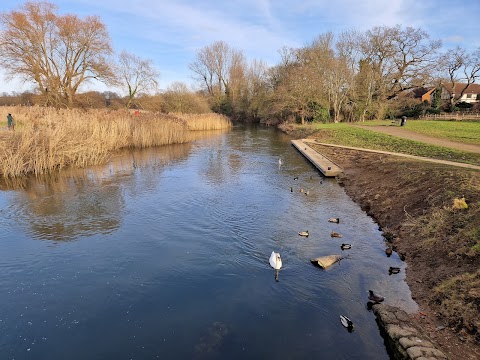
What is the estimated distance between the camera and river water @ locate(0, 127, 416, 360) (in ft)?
15.8

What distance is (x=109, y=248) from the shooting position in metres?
7.72

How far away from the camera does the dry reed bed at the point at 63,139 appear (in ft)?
47.1

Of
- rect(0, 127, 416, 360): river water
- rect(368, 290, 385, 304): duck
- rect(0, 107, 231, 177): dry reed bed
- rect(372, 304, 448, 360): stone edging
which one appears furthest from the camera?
rect(0, 107, 231, 177): dry reed bed

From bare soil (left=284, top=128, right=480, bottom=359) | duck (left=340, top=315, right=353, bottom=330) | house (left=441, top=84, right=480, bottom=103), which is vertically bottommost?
duck (left=340, top=315, right=353, bottom=330)

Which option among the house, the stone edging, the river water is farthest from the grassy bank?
the house

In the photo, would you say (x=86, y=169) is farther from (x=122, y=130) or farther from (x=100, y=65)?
(x=100, y=65)

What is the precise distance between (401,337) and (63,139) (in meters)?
16.6

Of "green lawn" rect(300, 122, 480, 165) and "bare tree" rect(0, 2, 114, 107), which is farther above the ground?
"bare tree" rect(0, 2, 114, 107)

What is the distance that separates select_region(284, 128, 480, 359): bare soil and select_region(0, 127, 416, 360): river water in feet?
1.36

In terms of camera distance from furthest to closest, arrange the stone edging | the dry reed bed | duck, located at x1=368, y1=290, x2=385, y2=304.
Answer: the dry reed bed < duck, located at x1=368, y1=290, x2=385, y2=304 < the stone edging

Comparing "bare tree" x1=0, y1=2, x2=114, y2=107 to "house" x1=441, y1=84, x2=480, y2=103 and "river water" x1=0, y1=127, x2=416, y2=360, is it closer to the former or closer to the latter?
"river water" x1=0, y1=127, x2=416, y2=360

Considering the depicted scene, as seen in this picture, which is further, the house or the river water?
the house

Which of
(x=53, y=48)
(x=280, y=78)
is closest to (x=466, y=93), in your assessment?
(x=280, y=78)

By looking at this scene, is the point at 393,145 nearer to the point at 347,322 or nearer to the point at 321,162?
the point at 321,162
